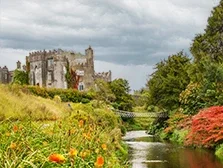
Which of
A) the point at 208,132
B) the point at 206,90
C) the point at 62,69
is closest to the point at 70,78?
the point at 62,69

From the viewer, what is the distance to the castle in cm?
6344

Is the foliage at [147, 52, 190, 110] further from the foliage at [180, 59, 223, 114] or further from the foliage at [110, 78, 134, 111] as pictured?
the foliage at [110, 78, 134, 111]

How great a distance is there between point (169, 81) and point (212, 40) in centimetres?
497

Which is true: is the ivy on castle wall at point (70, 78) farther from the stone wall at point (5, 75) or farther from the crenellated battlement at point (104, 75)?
the stone wall at point (5, 75)

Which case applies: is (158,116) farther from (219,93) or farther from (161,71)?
(219,93)

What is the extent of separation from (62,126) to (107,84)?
44.6 meters

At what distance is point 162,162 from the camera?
65.9 feet

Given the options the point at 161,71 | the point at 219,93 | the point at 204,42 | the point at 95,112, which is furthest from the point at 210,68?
the point at 95,112

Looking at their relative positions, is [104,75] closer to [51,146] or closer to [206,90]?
[206,90]

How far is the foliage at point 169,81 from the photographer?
3891cm

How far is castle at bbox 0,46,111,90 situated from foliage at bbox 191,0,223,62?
28562 mm

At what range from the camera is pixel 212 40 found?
36.3 meters

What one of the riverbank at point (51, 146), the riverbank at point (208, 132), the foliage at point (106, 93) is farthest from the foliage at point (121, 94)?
the riverbank at point (51, 146)

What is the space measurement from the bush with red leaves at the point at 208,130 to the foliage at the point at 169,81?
11.6 metres
